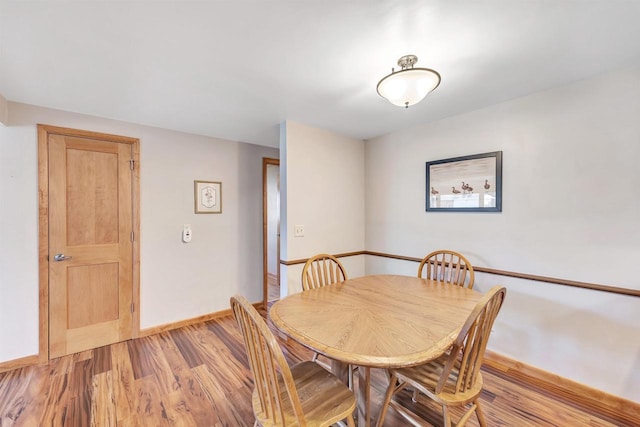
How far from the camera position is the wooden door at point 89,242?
7.63 feet

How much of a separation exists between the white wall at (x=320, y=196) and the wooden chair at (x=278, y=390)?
4.73 ft

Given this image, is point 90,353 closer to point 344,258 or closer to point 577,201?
point 344,258

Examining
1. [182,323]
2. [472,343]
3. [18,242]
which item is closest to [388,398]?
[472,343]

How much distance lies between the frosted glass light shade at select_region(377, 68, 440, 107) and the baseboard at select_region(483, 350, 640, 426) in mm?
2243

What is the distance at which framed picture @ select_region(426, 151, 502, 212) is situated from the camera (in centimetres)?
224

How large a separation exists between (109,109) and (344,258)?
2756 mm

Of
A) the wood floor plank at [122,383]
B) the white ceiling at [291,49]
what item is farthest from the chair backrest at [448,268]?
the wood floor plank at [122,383]

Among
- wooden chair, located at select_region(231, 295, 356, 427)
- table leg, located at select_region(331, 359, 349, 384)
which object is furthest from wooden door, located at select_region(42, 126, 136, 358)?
table leg, located at select_region(331, 359, 349, 384)

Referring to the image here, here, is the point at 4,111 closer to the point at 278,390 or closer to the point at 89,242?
the point at 89,242

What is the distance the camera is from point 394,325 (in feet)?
4.25

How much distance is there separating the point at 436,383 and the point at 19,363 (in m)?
3.21

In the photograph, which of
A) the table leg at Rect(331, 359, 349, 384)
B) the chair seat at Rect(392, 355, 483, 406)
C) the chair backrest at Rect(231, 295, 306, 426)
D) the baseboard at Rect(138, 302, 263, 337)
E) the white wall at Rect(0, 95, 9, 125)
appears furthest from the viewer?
the baseboard at Rect(138, 302, 263, 337)

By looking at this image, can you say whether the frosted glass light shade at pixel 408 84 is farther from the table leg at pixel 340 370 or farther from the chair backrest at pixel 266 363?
the table leg at pixel 340 370

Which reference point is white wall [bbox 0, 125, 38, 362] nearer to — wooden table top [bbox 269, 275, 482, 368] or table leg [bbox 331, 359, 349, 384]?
wooden table top [bbox 269, 275, 482, 368]
